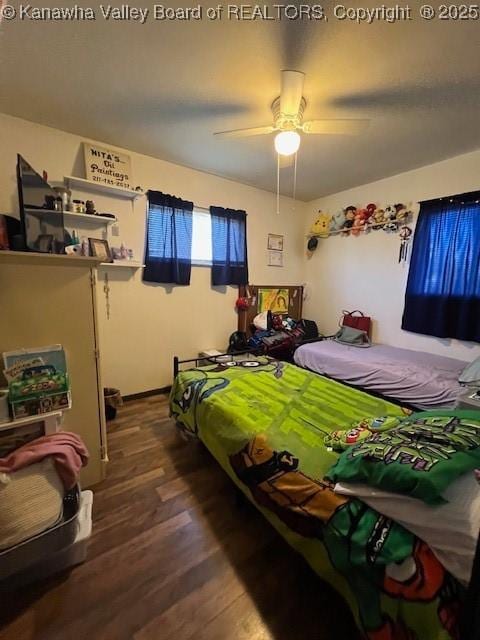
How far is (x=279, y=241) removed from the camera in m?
4.13

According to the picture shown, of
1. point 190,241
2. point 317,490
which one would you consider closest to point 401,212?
point 190,241

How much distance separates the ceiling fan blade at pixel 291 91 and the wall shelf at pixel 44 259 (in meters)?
1.56

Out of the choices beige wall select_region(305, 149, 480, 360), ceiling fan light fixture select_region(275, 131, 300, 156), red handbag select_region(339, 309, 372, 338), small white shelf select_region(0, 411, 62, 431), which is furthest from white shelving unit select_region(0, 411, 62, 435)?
beige wall select_region(305, 149, 480, 360)

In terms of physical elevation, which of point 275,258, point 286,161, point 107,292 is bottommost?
point 107,292

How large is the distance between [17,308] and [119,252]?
154 cm

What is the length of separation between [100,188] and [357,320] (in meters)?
3.50

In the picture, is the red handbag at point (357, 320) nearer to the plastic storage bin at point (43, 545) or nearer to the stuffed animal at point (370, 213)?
the stuffed animal at point (370, 213)

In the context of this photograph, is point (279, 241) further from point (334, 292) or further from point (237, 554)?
point (237, 554)

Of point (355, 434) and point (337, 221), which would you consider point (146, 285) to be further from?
point (337, 221)

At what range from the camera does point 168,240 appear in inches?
122

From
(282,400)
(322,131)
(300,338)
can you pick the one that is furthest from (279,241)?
(282,400)

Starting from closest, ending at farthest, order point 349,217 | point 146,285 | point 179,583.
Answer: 1. point 179,583
2. point 146,285
3. point 349,217

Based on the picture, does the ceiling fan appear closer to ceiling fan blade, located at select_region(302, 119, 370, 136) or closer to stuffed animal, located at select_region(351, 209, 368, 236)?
ceiling fan blade, located at select_region(302, 119, 370, 136)

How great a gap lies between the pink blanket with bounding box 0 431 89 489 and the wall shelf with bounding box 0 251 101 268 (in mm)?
945
